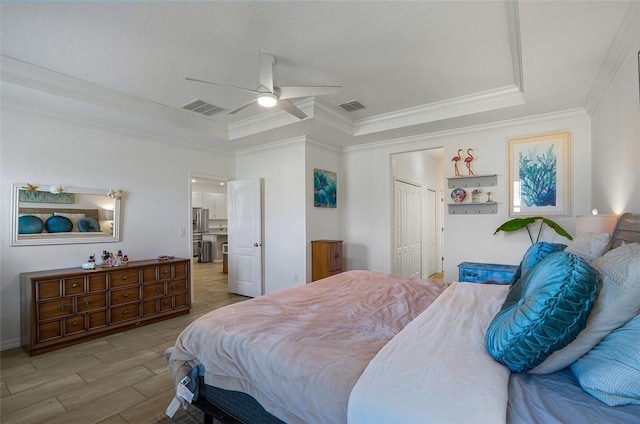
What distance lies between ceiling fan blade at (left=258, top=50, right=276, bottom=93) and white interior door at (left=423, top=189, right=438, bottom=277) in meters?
5.05

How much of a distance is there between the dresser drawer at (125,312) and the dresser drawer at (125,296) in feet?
0.22

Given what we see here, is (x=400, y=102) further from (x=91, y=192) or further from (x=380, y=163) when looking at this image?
(x=91, y=192)

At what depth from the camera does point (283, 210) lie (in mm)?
5016

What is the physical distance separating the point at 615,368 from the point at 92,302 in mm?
4317

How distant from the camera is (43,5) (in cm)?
207

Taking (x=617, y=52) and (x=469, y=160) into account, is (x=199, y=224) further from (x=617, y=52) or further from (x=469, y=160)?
(x=617, y=52)

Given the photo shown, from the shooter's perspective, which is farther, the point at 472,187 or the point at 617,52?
the point at 472,187

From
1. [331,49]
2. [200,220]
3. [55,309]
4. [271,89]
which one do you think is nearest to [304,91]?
[271,89]

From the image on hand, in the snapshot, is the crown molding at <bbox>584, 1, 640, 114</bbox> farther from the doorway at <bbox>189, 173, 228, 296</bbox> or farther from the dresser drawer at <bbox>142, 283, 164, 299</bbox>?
the doorway at <bbox>189, 173, 228, 296</bbox>

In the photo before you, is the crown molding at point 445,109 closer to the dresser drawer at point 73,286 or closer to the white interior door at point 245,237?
the white interior door at point 245,237

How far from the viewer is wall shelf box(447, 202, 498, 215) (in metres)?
4.12

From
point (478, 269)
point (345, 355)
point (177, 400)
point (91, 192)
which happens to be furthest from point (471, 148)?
point (91, 192)

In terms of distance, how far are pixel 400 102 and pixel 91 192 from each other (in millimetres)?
4131

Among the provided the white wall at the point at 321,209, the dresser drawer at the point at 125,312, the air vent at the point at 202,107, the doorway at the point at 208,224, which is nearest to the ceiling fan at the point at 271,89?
the air vent at the point at 202,107
